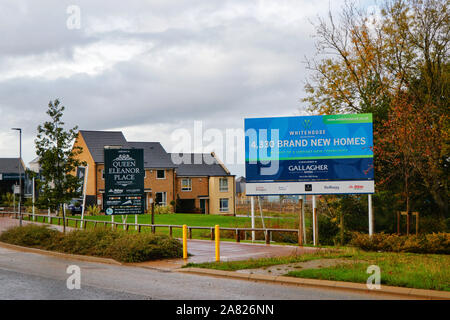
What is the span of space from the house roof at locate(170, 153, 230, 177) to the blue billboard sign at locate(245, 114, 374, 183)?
136ft

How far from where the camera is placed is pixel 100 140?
58.2 m

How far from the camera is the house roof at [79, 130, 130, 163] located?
56.2 m

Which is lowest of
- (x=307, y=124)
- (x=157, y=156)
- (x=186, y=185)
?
(x=186, y=185)

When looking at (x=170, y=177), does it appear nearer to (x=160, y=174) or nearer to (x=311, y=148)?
(x=160, y=174)

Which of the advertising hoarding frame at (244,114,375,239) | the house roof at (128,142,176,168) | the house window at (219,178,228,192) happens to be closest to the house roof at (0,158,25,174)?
the house roof at (128,142,176,168)

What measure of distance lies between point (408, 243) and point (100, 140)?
47.0 meters

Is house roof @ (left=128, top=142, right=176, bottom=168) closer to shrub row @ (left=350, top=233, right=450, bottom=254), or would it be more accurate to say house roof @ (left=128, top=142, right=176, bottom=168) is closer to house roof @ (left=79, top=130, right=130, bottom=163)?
house roof @ (left=79, top=130, right=130, bottom=163)

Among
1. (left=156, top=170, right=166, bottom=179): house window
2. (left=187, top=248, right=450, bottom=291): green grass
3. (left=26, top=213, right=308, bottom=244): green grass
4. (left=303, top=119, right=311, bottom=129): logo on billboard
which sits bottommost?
(left=26, top=213, right=308, bottom=244): green grass

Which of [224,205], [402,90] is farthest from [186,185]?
[402,90]

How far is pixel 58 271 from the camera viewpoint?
551 inches

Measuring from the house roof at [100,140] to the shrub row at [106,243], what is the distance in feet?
114

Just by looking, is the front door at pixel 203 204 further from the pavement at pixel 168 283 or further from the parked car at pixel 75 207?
the pavement at pixel 168 283
